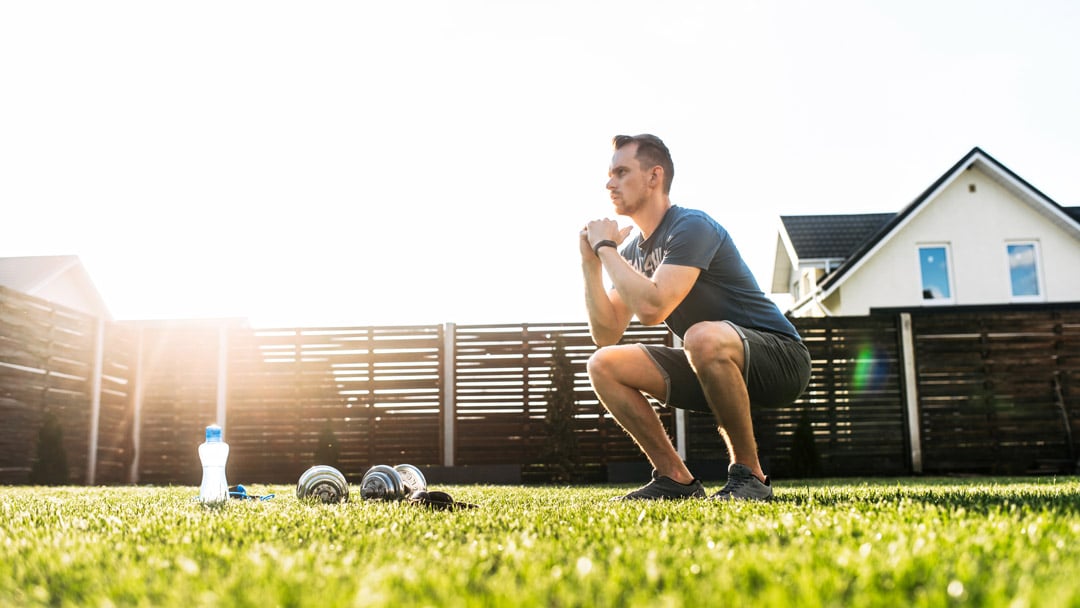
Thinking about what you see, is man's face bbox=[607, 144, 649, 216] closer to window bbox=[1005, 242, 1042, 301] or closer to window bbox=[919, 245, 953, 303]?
window bbox=[919, 245, 953, 303]

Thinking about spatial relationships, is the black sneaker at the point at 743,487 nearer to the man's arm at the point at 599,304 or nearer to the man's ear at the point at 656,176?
the man's arm at the point at 599,304

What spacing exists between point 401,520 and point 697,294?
1800 mm

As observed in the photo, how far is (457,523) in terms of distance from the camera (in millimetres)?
2322

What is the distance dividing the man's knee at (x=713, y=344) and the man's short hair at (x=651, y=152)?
28.7 inches

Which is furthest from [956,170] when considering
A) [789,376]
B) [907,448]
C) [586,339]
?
[789,376]

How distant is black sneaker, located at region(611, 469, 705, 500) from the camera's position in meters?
3.61

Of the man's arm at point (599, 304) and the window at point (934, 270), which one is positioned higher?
the window at point (934, 270)

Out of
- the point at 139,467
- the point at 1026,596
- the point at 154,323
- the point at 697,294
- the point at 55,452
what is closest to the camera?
the point at 1026,596

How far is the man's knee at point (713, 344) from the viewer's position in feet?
11.2

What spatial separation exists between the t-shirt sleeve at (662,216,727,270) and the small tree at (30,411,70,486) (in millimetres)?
7683

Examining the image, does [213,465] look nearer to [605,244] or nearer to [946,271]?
[605,244]

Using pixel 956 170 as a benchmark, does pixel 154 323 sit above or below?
below

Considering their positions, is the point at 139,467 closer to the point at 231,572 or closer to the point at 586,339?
the point at 586,339

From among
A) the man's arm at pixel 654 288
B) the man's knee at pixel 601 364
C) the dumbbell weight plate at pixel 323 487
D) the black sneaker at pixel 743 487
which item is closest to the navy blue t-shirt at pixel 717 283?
the man's arm at pixel 654 288
